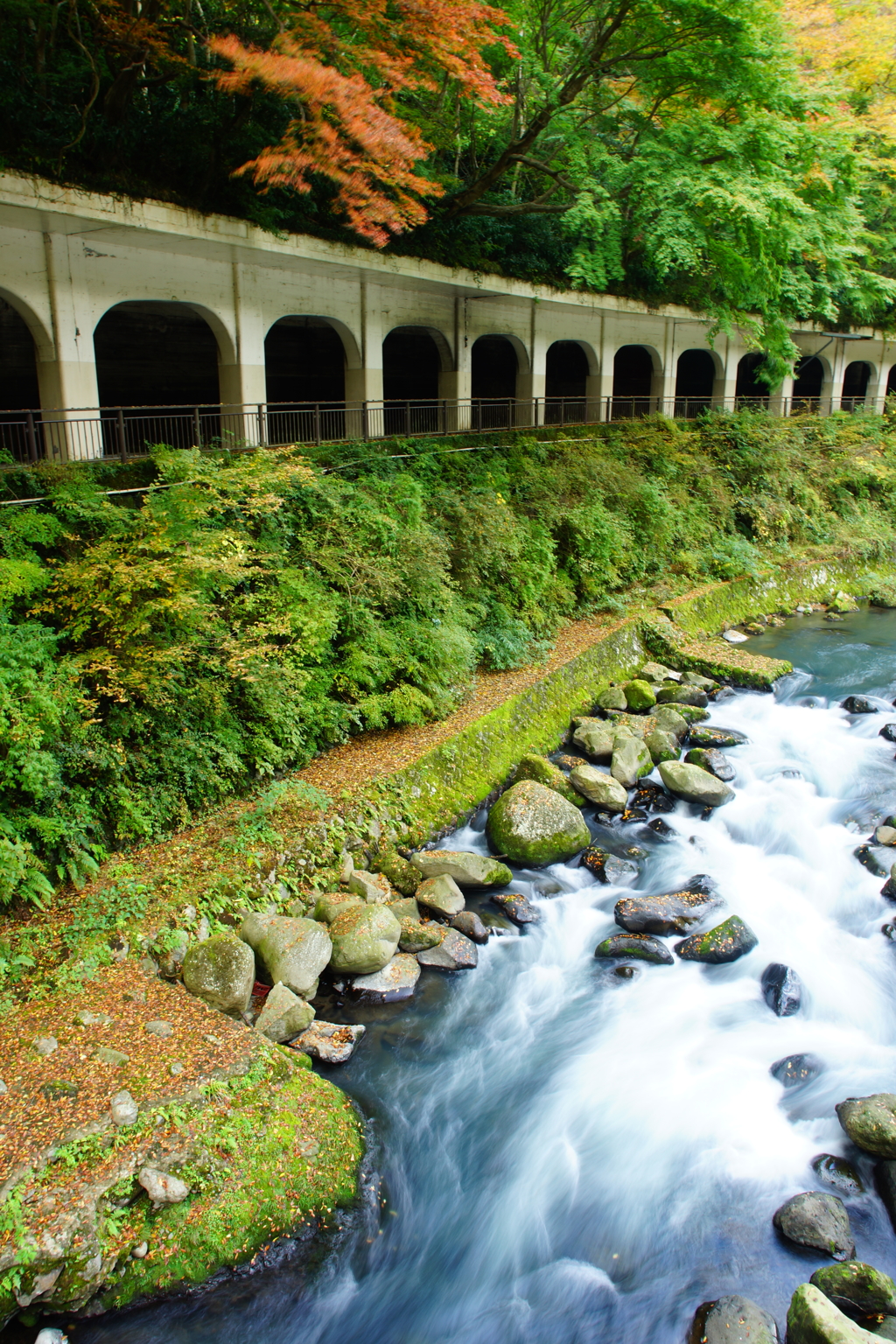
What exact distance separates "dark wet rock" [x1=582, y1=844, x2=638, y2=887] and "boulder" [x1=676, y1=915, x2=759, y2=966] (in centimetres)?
114

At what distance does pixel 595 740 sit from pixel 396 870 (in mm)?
4120

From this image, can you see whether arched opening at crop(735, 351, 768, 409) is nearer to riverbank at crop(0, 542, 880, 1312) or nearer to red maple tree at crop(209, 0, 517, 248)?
red maple tree at crop(209, 0, 517, 248)

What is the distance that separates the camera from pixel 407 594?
11.3 metres

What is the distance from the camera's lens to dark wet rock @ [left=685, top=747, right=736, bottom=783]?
11461 mm

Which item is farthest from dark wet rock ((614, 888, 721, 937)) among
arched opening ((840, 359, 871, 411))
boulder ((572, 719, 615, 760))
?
arched opening ((840, 359, 871, 411))

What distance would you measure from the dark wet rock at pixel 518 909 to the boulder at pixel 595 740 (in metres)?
3.29

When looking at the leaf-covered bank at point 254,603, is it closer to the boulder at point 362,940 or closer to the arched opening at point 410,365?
the boulder at point 362,940

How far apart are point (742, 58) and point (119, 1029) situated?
17607 mm

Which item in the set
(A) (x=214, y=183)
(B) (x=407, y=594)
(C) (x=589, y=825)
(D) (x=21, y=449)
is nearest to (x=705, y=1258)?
(C) (x=589, y=825)

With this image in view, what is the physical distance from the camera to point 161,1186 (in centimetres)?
491

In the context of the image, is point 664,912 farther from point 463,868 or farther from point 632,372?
point 632,372

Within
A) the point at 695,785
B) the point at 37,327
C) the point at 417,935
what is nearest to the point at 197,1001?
the point at 417,935

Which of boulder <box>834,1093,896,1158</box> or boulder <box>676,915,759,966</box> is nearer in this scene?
boulder <box>834,1093,896,1158</box>

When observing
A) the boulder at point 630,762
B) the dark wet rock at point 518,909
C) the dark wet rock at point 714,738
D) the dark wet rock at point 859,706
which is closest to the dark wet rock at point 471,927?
the dark wet rock at point 518,909
